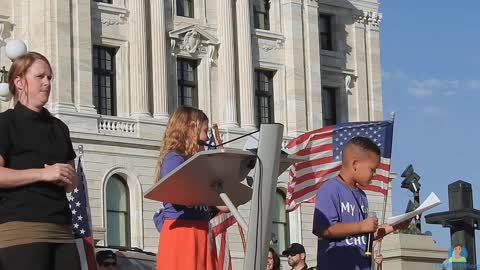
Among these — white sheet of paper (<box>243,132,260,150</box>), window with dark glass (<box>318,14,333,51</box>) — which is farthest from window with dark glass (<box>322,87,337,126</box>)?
white sheet of paper (<box>243,132,260,150</box>)

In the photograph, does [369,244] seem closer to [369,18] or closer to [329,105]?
[329,105]

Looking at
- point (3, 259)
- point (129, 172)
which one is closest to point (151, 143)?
point (129, 172)

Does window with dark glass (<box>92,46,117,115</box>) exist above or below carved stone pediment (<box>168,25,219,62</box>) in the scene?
below

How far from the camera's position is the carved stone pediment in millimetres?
43625

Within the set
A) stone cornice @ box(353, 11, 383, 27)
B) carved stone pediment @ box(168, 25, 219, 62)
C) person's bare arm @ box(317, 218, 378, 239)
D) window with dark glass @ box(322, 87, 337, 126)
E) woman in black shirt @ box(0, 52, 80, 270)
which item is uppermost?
stone cornice @ box(353, 11, 383, 27)

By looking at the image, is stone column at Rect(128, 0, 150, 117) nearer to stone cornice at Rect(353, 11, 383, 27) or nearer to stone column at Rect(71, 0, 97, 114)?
stone column at Rect(71, 0, 97, 114)

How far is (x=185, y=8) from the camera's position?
147 feet

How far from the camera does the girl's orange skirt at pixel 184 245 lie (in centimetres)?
1017

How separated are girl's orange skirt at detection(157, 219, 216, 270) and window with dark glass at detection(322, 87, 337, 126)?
126 ft

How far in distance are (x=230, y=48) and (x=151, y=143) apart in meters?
4.35

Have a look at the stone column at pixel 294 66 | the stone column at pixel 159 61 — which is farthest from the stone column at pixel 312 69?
the stone column at pixel 159 61

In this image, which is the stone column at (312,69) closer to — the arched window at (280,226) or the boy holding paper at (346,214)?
the arched window at (280,226)

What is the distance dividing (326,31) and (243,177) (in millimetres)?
40810

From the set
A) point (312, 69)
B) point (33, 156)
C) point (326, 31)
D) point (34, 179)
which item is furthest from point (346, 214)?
point (326, 31)
